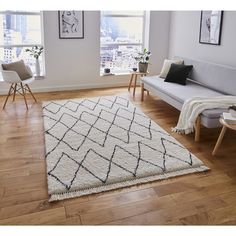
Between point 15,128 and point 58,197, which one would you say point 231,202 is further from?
point 15,128

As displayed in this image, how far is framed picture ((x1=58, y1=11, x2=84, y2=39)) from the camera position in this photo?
15.5 ft

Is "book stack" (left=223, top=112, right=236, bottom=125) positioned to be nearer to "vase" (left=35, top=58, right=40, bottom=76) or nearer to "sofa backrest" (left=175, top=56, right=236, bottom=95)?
"sofa backrest" (left=175, top=56, right=236, bottom=95)

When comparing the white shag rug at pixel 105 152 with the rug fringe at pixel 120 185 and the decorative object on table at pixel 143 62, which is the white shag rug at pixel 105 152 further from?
the decorative object on table at pixel 143 62

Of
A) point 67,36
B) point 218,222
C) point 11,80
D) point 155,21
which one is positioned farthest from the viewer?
point 155,21

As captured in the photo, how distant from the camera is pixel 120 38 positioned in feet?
17.5

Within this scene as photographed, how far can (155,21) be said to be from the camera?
5227 millimetres

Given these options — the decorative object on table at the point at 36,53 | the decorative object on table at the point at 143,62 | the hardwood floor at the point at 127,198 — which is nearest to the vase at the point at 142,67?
the decorative object on table at the point at 143,62

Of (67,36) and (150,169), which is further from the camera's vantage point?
(67,36)

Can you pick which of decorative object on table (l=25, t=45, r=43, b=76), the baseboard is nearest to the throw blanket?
the baseboard

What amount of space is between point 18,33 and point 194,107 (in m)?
3.36

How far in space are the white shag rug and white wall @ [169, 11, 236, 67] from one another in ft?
4.88
